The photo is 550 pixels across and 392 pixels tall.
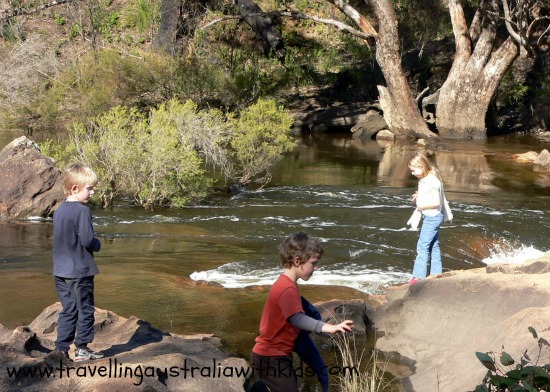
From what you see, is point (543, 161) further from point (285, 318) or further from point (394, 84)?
point (285, 318)

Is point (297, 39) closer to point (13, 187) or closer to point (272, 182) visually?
point (272, 182)

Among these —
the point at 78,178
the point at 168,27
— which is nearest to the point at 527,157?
the point at 168,27

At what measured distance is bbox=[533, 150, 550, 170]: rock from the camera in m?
21.7

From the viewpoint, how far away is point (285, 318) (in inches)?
183

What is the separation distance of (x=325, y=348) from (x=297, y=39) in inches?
1228

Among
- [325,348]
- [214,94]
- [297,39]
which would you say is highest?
[297,39]

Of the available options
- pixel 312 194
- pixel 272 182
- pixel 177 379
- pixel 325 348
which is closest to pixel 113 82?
pixel 272 182

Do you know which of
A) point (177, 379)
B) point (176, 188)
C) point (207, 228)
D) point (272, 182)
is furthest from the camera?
point (272, 182)

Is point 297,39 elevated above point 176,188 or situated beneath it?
elevated above

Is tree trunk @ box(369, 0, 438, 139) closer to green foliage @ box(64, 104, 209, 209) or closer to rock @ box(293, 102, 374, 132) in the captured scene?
rock @ box(293, 102, 374, 132)

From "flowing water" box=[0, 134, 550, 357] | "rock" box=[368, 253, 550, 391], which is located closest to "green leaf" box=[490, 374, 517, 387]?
"rock" box=[368, 253, 550, 391]

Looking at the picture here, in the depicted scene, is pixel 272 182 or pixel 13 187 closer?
pixel 13 187

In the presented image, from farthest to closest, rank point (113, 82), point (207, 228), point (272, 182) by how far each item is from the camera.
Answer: point (113, 82) < point (272, 182) < point (207, 228)

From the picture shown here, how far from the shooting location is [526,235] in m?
13.5
